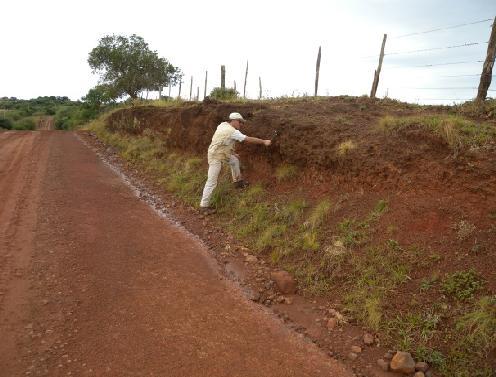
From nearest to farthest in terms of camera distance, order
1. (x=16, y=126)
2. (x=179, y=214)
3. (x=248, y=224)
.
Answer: (x=248, y=224), (x=179, y=214), (x=16, y=126)

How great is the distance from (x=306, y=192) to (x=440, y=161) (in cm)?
224

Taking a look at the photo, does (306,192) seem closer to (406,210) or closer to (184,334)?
(406,210)

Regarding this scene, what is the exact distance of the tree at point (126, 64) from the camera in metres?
30.3

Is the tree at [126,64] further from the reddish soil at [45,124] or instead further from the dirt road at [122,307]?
the dirt road at [122,307]

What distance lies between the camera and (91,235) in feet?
21.0

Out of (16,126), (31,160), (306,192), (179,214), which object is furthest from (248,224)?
(16,126)

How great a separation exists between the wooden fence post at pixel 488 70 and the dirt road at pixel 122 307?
20.7 feet

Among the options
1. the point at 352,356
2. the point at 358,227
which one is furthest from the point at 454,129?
the point at 352,356

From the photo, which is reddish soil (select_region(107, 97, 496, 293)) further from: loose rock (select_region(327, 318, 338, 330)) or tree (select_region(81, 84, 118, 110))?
tree (select_region(81, 84, 118, 110))

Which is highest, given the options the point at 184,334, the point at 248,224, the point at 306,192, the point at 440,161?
the point at 440,161

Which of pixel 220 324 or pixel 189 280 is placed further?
pixel 189 280

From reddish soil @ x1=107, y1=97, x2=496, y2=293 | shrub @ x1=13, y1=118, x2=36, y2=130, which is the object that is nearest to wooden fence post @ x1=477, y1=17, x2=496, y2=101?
reddish soil @ x1=107, y1=97, x2=496, y2=293

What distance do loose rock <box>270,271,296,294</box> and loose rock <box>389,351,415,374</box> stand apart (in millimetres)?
1599

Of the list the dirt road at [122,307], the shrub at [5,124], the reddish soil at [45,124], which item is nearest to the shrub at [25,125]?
the shrub at [5,124]
